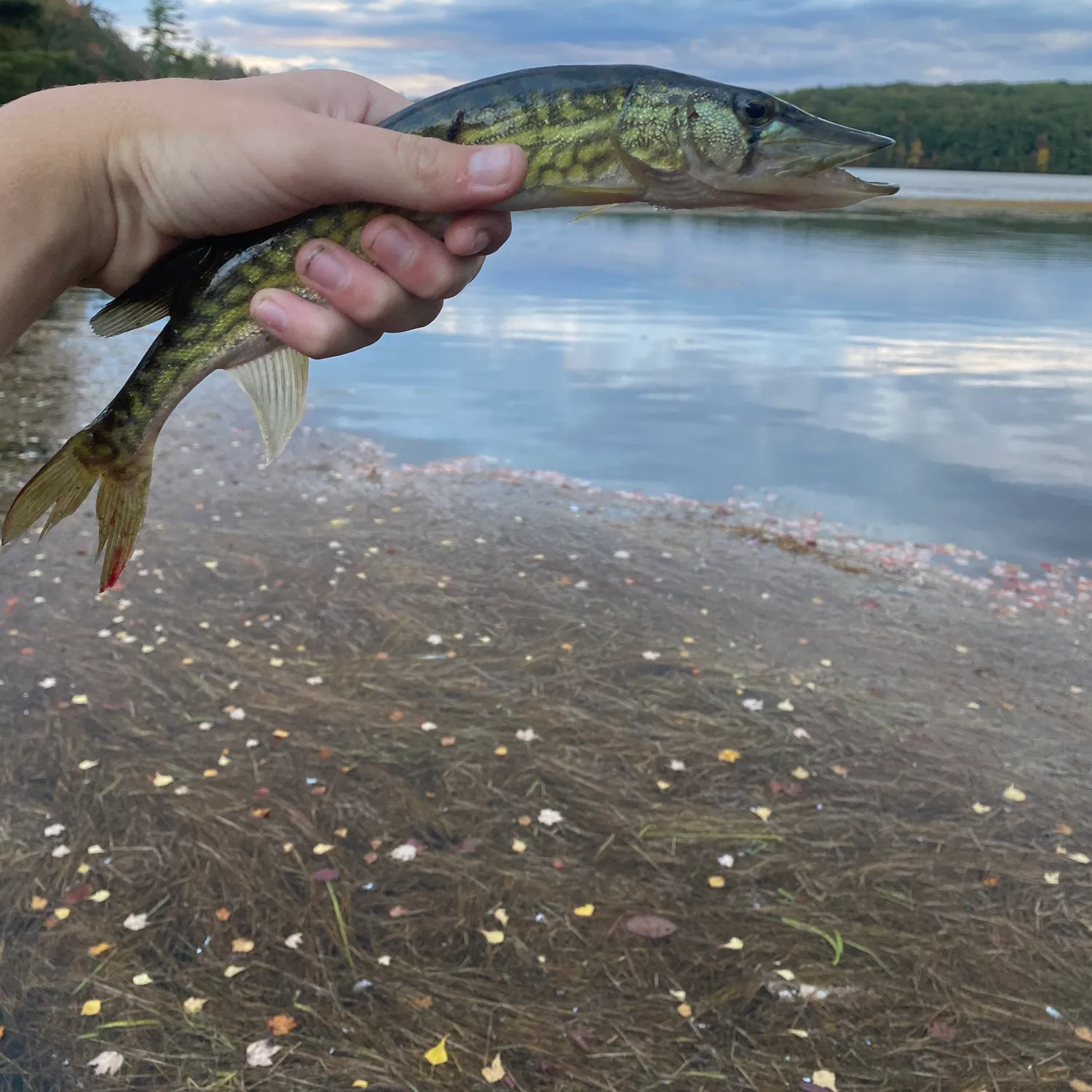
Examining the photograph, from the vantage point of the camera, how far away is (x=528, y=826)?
4.56 m

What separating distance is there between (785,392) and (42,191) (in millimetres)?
14364

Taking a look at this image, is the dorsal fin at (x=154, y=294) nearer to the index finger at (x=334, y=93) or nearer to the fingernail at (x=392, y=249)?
the fingernail at (x=392, y=249)

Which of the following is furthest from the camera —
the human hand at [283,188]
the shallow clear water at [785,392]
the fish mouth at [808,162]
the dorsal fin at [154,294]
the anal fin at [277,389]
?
the shallow clear water at [785,392]

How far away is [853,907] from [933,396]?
43.0 ft

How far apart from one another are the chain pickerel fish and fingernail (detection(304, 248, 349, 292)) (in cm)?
4

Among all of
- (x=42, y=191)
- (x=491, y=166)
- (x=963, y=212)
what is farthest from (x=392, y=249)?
(x=963, y=212)

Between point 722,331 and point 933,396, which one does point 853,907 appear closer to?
point 933,396

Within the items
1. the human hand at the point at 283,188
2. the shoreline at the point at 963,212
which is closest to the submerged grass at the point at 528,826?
the human hand at the point at 283,188

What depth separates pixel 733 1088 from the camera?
11.0 ft

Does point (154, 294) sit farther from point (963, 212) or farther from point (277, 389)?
point (963, 212)

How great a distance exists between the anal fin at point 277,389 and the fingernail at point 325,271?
23 cm

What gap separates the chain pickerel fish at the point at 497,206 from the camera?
82.1 inches

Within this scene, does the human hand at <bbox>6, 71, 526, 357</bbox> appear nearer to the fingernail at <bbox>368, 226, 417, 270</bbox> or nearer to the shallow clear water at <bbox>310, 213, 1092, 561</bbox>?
the fingernail at <bbox>368, 226, 417, 270</bbox>

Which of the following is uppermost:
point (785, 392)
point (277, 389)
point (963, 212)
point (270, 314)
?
point (963, 212)
